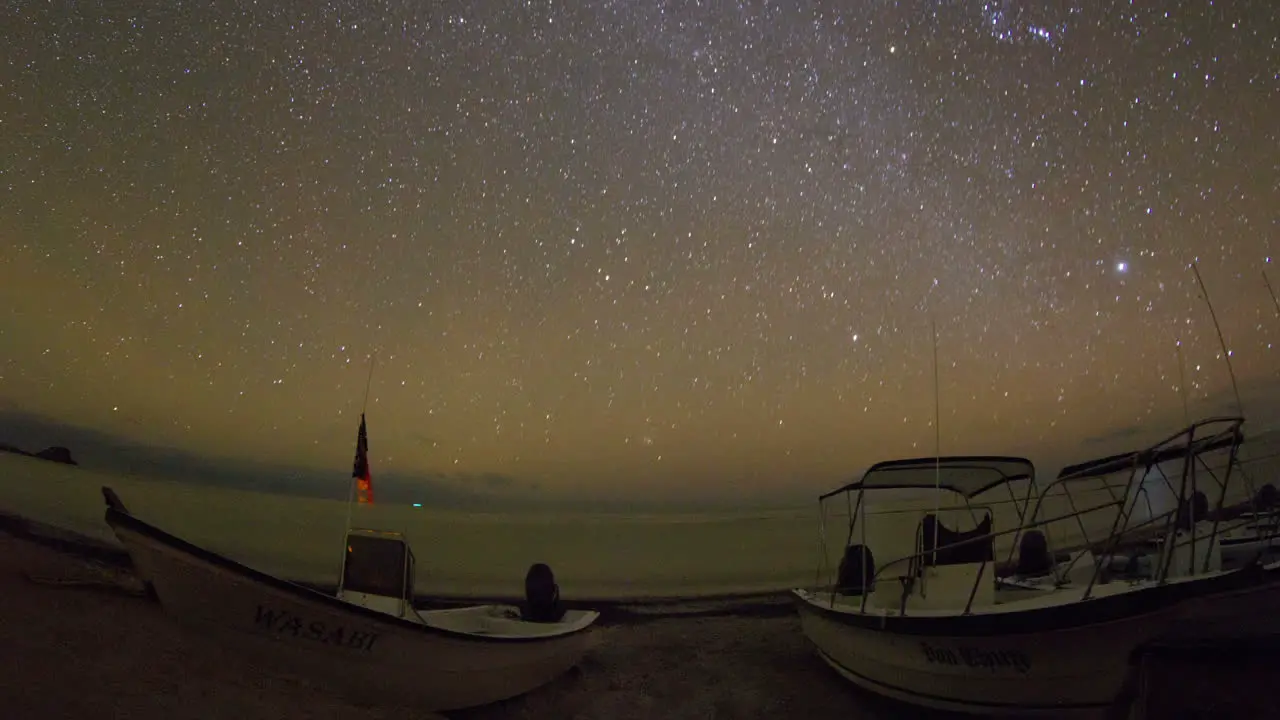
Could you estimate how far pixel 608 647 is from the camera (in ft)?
33.3

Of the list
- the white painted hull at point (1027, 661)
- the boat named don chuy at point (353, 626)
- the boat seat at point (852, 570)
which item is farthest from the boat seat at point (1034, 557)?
the boat named don chuy at point (353, 626)

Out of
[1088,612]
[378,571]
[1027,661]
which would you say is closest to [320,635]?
[378,571]

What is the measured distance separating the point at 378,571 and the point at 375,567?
0.16 feet

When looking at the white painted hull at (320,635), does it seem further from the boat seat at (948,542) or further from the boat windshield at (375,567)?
the boat seat at (948,542)

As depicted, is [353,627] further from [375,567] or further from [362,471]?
[362,471]

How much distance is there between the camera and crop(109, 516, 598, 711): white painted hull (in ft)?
16.4

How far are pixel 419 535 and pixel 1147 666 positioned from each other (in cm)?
4228

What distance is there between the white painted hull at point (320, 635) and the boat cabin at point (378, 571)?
0.73m

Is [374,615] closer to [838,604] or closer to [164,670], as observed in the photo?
[164,670]

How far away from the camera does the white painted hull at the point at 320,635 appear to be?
5012 millimetres

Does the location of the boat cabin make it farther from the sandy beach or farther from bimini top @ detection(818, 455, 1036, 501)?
bimini top @ detection(818, 455, 1036, 501)

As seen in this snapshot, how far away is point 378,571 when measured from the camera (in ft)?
21.8

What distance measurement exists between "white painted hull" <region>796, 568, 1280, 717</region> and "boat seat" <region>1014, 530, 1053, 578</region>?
2.79 meters

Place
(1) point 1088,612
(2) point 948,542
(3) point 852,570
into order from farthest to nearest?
(3) point 852,570 < (2) point 948,542 < (1) point 1088,612
